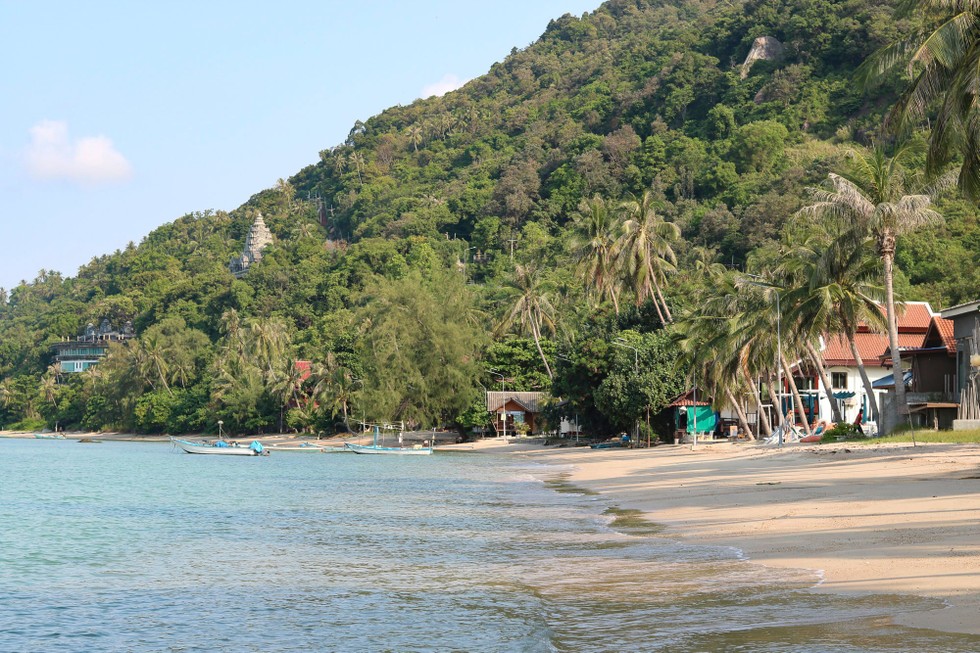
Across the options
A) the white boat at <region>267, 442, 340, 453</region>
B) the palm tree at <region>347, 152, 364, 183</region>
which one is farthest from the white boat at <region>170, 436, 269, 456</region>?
the palm tree at <region>347, 152, 364, 183</region>

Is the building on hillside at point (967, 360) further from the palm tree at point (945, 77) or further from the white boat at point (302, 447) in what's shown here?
the white boat at point (302, 447)

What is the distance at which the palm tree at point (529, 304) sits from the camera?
7288 cm

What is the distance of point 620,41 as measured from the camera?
178875 mm

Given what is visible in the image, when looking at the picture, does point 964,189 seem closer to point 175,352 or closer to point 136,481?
point 136,481

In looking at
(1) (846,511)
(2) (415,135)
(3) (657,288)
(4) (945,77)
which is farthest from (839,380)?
(2) (415,135)

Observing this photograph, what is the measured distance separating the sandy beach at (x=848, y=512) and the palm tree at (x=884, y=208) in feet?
17.7

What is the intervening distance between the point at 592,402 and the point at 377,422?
68.8 feet

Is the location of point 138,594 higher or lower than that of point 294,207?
lower

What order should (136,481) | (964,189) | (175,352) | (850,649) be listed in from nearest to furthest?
(850,649)
(964,189)
(136,481)
(175,352)

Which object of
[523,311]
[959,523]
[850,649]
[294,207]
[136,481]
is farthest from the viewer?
[294,207]

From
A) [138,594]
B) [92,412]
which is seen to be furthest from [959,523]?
[92,412]

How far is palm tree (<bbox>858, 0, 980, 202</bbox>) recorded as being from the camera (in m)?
18.7

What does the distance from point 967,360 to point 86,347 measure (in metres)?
140

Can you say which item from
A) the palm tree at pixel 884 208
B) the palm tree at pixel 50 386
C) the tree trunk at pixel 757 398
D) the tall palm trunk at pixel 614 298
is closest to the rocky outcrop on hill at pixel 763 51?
the tall palm trunk at pixel 614 298
